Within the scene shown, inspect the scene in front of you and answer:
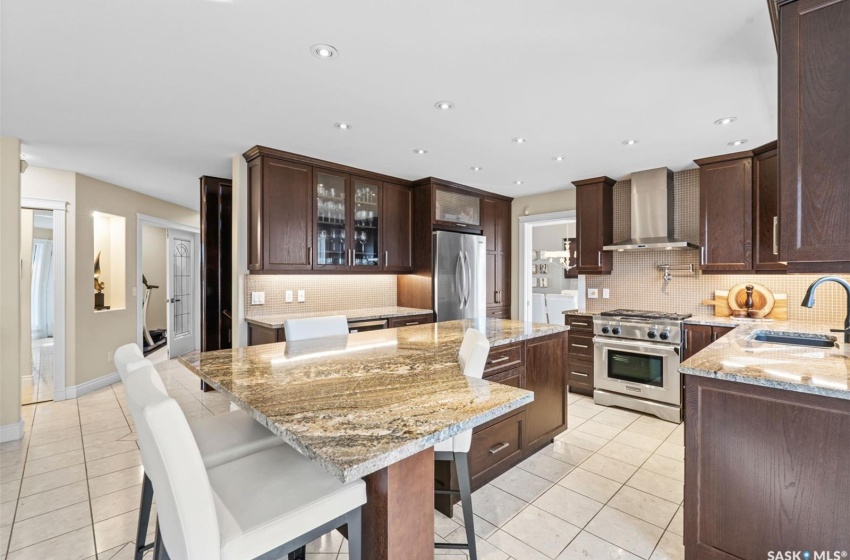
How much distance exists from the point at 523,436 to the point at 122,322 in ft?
16.4

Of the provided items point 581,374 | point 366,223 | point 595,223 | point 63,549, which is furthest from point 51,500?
point 595,223

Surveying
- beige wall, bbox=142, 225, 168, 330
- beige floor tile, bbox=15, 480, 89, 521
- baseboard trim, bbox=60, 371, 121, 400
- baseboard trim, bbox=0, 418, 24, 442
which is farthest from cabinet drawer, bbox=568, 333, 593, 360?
beige wall, bbox=142, 225, 168, 330

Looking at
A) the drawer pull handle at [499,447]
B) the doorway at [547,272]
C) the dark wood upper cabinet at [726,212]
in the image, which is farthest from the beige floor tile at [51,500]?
the dark wood upper cabinet at [726,212]

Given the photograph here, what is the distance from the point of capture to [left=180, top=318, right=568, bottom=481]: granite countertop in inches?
34.3

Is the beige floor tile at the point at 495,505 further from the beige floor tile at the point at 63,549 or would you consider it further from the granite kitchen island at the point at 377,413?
the beige floor tile at the point at 63,549

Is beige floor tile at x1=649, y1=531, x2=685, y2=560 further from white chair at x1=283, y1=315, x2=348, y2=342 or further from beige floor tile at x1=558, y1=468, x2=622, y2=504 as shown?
white chair at x1=283, y1=315, x2=348, y2=342

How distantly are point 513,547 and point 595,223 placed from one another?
3.58 meters

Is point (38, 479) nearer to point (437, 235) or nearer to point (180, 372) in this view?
point (180, 372)

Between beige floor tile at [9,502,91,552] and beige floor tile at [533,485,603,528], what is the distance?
7.87ft

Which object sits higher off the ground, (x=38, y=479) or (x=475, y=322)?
(x=475, y=322)

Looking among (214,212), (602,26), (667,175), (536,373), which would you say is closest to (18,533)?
(536,373)

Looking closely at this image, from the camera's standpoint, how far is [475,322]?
301 centimetres

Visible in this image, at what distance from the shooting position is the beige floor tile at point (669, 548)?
1.78 metres

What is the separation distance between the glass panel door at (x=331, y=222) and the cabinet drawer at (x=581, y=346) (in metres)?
2.54
